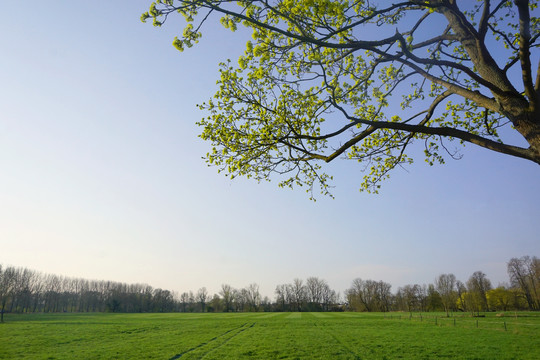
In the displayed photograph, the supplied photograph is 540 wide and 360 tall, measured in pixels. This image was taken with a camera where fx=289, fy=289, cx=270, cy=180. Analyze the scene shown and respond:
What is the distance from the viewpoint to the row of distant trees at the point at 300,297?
9381cm

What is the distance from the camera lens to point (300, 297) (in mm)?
143625

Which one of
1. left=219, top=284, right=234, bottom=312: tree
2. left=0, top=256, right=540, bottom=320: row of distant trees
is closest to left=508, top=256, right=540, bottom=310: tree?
left=0, top=256, right=540, bottom=320: row of distant trees

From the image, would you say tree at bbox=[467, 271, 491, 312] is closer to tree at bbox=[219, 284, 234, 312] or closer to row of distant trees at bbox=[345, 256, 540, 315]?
row of distant trees at bbox=[345, 256, 540, 315]

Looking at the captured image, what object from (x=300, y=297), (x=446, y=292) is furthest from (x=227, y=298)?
(x=446, y=292)

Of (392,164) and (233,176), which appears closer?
(233,176)

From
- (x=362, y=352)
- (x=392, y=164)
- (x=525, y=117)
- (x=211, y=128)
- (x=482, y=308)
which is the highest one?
(x=211, y=128)

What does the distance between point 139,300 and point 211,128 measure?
476 feet

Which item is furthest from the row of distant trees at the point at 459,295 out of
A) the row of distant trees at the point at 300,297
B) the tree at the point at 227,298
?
the tree at the point at 227,298

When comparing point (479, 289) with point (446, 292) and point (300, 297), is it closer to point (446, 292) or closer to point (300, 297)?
point (446, 292)

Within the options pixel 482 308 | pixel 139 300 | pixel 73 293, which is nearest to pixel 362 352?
pixel 482 308

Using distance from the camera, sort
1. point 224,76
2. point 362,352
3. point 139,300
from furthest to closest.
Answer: point 139,300, point 362,352, point 224,76

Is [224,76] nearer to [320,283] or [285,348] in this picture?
[285,348]

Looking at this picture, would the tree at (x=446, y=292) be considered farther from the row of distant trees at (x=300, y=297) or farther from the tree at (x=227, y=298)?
the tree at (x=227, y=298)

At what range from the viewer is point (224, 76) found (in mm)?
7848
